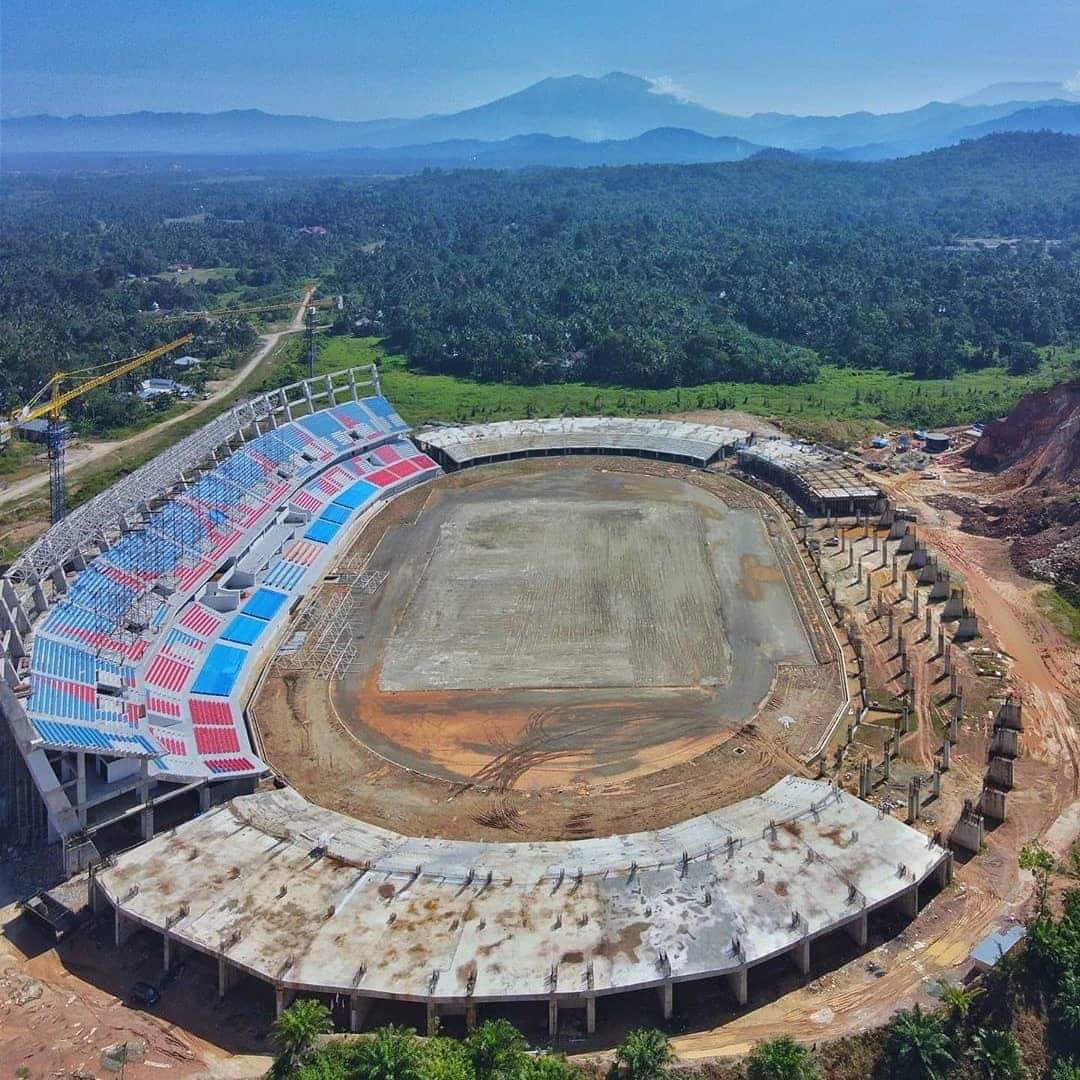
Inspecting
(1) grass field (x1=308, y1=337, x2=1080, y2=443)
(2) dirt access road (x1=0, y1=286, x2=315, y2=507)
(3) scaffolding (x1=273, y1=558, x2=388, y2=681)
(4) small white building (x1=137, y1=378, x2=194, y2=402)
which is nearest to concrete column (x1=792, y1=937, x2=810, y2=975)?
(3) scaffolding (x1=273, y1=558, x2=388, y2=681)

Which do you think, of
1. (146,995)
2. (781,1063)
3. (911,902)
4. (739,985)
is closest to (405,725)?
(146,995)

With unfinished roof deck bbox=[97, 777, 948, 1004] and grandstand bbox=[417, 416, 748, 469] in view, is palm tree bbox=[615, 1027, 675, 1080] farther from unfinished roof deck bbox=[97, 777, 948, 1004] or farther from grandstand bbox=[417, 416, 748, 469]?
grandstand bbox=[417, 416, 748, 469]

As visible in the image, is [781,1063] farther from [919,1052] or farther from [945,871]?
[945,871]

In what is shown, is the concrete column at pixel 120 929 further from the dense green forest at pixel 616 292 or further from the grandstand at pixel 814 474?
the dense green forest at pixel 616 292

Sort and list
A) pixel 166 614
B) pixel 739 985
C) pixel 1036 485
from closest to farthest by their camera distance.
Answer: pixel 739 985, pixel 166 614, pixel 1036 485

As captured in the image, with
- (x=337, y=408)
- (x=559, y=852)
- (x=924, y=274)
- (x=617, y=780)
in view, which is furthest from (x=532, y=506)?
(x=924, y=274)

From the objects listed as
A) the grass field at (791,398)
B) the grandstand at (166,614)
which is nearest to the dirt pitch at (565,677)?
the grandstand at (166,614)

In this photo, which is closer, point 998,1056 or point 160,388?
point 998,1056
